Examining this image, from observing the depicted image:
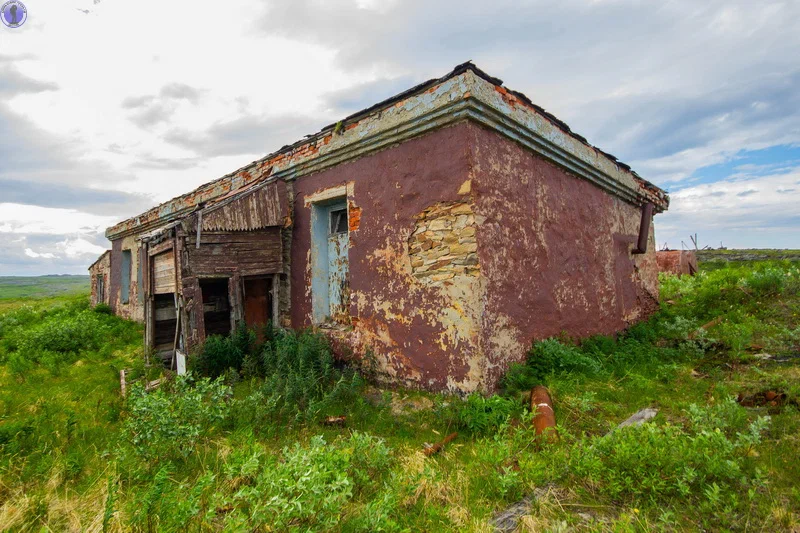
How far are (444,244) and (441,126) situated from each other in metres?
1.34

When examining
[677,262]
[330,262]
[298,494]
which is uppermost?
[677,262]

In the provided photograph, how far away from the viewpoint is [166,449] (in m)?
2.99

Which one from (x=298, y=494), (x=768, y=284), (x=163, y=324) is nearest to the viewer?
(x=298, y=494)

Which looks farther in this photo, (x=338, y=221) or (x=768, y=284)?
(x=768, y=284)

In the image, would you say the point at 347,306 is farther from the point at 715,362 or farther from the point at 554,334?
the point at 715,362

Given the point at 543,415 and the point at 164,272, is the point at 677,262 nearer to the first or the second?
the point at 543,415

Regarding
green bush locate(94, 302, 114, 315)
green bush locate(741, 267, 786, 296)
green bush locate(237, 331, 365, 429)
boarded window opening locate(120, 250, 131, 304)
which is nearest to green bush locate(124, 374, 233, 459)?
green bush locate(237, 331, 365, 429)

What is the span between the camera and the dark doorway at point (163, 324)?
6539 mm

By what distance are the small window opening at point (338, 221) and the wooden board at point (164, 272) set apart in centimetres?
Result: 224

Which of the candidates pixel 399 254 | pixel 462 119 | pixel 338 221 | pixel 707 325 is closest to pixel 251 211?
pixel 338 221

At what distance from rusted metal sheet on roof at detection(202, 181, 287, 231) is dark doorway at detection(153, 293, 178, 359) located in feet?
6.90

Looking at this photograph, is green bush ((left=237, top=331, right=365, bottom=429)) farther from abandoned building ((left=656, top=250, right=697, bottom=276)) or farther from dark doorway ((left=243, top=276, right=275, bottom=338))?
abandoned building ((left=656, top=250, right=697, bottom=276))

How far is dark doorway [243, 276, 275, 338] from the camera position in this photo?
626cm

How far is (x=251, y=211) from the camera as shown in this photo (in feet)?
19.1
